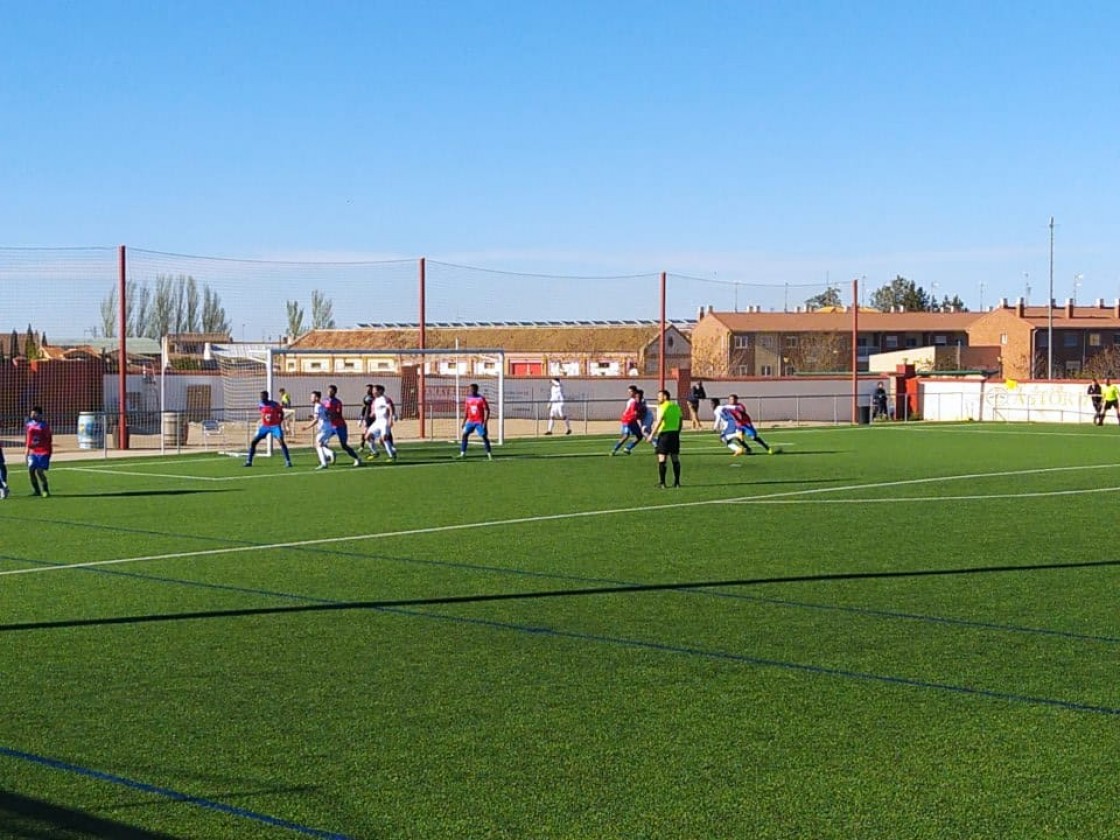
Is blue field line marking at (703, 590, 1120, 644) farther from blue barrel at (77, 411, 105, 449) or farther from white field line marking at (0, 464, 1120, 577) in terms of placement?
blue barrel at (77, 411, 105, 449)

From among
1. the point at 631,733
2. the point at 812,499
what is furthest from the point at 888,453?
the point at 631,733

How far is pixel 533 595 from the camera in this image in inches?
525

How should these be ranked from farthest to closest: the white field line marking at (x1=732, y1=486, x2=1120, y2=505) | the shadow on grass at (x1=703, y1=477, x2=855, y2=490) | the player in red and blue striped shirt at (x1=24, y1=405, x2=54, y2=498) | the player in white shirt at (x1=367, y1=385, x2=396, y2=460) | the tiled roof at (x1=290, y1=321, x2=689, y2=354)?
1. the tiled roof at (x1=290, y1=321, x2=689, y2=354)
2. the player in white shirt at (x1=367, y1=385, x2=396, y2=460)
3. the shadow on grass at (x1=703, y1=477, x2=855, y2=490)
4. the player in red and blue striped shirt at (x1=24, y1=405, x2=54, y2=498)
5. the white field line marking at (x1=732, y1=486, x2=1120, y2=505)

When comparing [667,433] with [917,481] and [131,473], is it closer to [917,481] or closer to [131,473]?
[917,481]

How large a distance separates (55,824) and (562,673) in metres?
4.00

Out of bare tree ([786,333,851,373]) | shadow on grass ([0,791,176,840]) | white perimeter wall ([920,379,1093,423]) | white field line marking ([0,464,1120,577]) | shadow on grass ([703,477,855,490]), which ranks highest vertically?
bare tree ([786,333,851,373])

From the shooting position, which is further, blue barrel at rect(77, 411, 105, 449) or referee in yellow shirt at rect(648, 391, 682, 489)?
blue barrel at rect(77, 411, 105, 449)

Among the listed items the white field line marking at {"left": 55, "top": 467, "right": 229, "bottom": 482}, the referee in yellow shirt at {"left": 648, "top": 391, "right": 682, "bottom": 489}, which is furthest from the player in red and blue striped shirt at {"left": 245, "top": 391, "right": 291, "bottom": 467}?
the referee in yellow shirt at {"left": 648, "top": 391, "right": 682, "bottom": 489}

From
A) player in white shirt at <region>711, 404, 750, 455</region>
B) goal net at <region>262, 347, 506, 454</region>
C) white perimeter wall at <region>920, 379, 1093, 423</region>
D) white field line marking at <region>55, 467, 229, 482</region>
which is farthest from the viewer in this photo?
white perimeter wall at <region>920, 379, 1093, 423</region>

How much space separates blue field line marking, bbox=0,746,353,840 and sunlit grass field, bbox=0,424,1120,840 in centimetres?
3

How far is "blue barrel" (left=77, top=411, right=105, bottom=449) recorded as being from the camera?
1479 inches

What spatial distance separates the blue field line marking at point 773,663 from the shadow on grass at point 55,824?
4.84 meters

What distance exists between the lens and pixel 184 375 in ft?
184

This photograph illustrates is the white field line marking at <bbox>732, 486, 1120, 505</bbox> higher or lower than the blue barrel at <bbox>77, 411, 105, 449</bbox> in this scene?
lower
